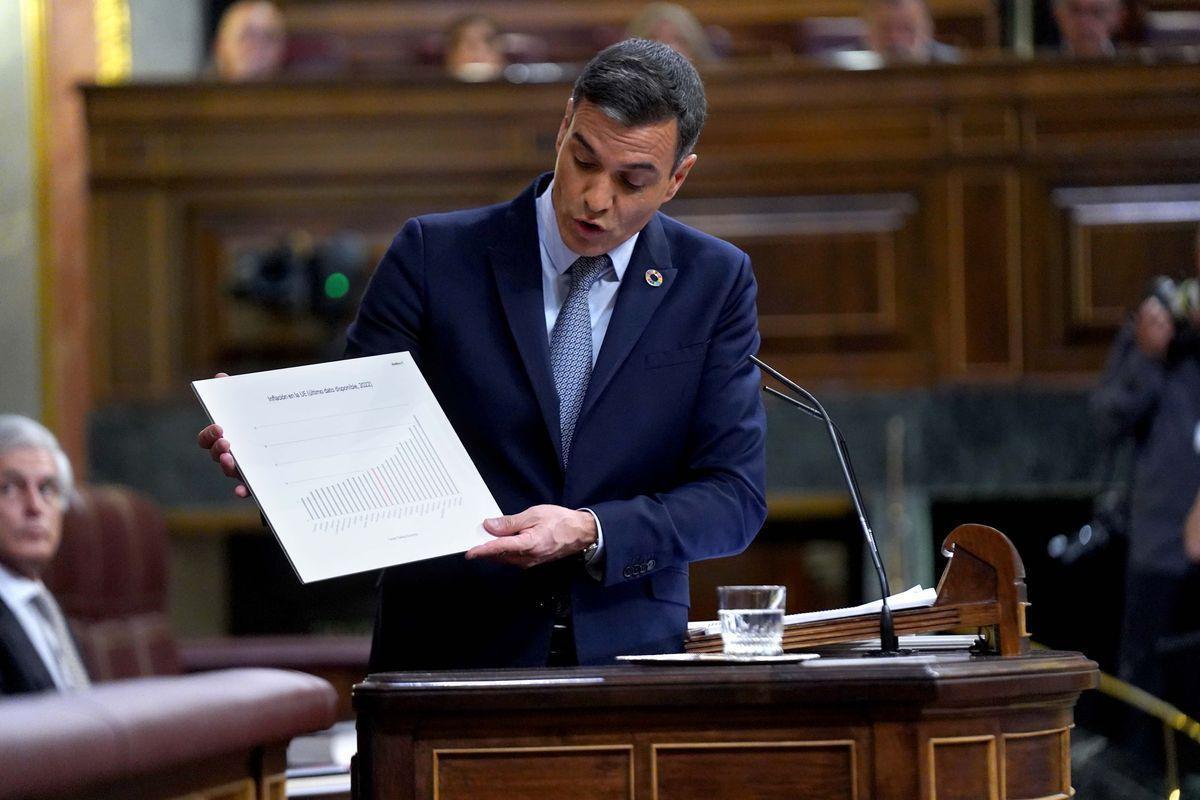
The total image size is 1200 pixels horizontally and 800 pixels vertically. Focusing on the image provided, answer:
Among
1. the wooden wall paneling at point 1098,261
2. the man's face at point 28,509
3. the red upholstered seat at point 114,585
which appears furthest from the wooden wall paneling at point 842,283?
the man's face at point 28,509

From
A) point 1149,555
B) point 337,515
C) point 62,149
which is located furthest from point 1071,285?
point 337,515

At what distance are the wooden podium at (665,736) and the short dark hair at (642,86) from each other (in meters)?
0.70

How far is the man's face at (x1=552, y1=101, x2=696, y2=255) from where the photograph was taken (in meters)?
2.02

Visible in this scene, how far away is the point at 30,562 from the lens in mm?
3740

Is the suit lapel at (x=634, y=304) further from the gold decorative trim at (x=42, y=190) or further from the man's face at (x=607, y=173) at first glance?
the gold decorative trim at (x=42, y=190)

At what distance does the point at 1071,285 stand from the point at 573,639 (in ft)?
14.3

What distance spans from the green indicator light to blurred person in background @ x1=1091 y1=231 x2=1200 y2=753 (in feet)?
8.68

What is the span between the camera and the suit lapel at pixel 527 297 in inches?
79.9

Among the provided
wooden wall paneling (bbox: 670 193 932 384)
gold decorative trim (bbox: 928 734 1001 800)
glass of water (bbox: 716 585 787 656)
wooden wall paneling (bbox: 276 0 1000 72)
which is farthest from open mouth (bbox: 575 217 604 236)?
wooden wall paneling (bbox: 276 0 1000 72)

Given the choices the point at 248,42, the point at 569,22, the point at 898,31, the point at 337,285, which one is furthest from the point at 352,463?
the point at 569,22

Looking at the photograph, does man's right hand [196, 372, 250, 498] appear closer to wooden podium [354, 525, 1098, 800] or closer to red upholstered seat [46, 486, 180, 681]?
wooden podium [354, 525, 1098, 800]

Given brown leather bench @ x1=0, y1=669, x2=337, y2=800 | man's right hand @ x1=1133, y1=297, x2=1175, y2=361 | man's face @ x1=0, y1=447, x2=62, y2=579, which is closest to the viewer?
brown leather bench @ x1=0, y1=669, x2=337, y2=800

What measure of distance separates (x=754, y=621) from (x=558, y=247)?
56 cm

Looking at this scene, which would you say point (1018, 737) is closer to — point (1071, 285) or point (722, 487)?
point (722, 487)
